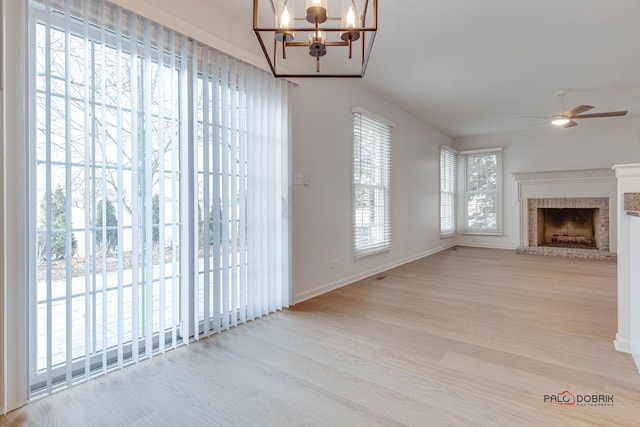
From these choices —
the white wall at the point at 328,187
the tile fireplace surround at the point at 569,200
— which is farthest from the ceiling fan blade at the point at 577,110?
the tile fireplace surround at the point at 569,200

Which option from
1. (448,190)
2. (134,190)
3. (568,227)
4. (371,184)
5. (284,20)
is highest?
(284,20)

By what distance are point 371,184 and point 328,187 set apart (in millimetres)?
1046

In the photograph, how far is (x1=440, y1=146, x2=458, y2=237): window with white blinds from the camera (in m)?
6.97

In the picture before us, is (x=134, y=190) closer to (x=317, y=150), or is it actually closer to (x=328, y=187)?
(x=317, y=150)

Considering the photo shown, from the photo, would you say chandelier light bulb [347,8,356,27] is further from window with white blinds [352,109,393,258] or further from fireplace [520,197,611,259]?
fireplace [520,197,611,259]

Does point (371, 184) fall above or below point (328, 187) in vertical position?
above

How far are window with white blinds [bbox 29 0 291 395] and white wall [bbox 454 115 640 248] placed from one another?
243 inches

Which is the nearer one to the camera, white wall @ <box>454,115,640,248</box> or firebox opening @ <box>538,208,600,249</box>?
white wall @ <box>454,115,640,248</box>

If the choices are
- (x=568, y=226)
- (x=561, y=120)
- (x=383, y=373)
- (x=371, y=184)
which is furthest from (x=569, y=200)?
(x=383, y=373)

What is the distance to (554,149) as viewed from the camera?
21.2ft

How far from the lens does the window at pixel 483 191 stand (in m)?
7.11

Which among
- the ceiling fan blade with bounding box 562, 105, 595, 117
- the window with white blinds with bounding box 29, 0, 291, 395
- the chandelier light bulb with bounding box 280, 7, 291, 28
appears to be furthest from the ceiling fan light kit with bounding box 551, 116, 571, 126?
the chandelier light bulb with bounding box 280, 7, 291, 28

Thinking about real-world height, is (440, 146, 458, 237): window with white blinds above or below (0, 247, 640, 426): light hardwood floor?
above

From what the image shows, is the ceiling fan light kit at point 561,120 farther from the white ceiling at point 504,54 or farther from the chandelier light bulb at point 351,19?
the chandelier light bulb at point 351,19
